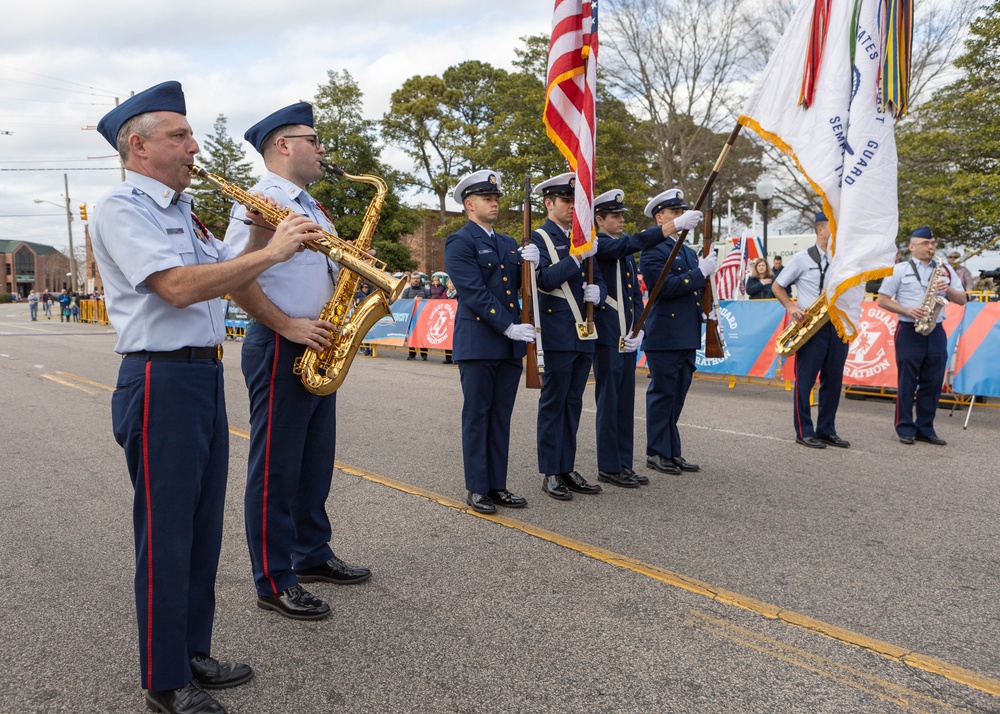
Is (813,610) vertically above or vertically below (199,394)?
below

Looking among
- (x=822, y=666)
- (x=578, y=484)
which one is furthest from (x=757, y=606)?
(x=578, y=484)

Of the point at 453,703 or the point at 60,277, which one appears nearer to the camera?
the point at 453,703

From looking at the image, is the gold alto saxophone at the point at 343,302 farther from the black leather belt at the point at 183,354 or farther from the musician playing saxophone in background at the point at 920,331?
the musician playing saxophone in background at the point at 920,331

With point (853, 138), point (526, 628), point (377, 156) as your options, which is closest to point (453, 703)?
point (526, 628)

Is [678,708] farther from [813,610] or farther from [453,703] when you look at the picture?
[813,610]

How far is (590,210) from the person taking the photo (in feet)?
17.4

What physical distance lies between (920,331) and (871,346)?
2.92 metres

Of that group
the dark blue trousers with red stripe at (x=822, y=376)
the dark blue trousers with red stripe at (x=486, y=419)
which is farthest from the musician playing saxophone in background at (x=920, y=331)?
the dark blue trousers with red stripe at (x=486, y=419)

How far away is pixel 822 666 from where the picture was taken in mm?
3043

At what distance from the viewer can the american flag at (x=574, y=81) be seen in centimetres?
550

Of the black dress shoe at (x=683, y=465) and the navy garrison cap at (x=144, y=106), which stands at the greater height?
the navy garrison cap at (x=144, y=106)

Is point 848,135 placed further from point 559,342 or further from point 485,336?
point 485,336

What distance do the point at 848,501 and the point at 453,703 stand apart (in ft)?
12.3

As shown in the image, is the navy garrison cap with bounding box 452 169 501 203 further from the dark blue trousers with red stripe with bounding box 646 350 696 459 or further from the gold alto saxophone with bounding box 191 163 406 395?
the dark blue trousers with red stripe with bounding box 646 350 696 459
